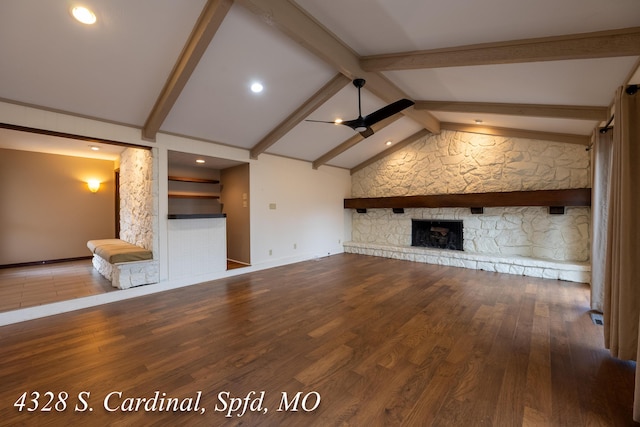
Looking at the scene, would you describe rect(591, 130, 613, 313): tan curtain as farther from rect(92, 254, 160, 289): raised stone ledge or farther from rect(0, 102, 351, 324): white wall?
rect(92, 254, 160, 289): raised stone ledge

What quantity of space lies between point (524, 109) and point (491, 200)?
186cm

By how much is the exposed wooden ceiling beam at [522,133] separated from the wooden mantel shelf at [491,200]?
36.0 inches

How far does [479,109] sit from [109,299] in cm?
620

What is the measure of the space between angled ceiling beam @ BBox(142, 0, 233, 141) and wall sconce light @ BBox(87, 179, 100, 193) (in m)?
3.44

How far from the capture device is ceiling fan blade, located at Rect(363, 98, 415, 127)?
10.4 ft

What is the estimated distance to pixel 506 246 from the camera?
17.8ft

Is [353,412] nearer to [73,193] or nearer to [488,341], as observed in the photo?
[488,341]

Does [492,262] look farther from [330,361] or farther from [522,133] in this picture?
[330,361]

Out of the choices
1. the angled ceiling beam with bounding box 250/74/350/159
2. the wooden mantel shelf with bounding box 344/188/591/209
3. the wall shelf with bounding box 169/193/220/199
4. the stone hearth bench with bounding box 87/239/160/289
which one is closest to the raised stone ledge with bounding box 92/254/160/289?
the stone hearth bench with bounding box 87/239/160/289

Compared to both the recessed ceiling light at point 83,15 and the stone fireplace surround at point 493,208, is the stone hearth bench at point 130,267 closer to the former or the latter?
the recessed ceiling light at point 83,15

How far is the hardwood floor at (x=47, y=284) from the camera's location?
333 cm

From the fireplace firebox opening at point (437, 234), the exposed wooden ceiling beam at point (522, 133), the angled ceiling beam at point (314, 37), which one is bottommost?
the fireplace firebox opening at point (437, 234)

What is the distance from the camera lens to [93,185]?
19.7ft

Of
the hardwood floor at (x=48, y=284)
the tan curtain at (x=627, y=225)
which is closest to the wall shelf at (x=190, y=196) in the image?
the hardwood floor at (x=48, y=284)
